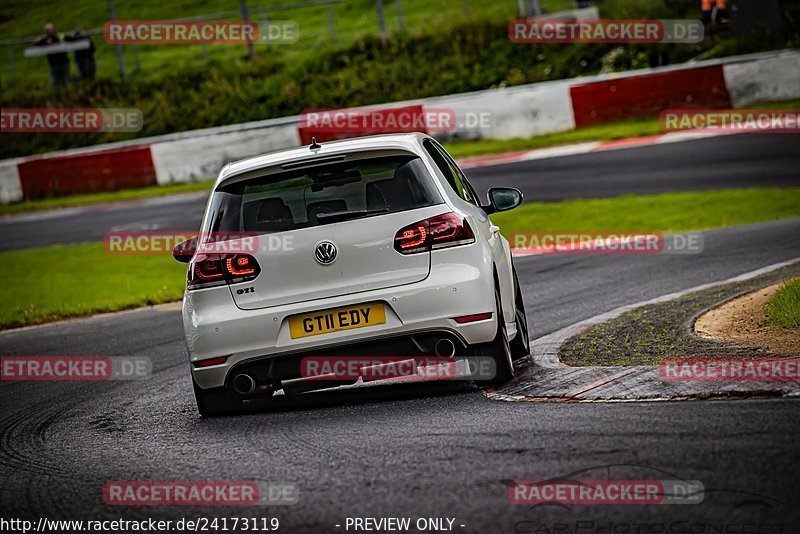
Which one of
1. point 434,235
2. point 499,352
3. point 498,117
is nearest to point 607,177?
point 498,117

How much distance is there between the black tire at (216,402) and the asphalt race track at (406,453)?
8 cm

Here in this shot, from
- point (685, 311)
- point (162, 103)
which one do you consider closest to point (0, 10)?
point (162, 103)

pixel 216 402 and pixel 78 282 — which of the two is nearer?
pixel 216 402

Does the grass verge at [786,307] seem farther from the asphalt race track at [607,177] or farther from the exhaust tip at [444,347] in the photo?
the asphalt race track at [607,177]

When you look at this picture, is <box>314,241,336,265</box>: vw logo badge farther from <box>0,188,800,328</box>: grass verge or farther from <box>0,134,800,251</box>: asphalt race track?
<box>0,134,800,251</box>: asphalt race track

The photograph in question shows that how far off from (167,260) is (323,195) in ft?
39.2

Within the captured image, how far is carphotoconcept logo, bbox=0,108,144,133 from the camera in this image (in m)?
35.4

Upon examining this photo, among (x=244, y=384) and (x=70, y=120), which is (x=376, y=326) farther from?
(x=70, y=120)

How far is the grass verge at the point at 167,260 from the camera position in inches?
601

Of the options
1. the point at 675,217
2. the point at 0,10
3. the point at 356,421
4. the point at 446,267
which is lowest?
the point at 675,217

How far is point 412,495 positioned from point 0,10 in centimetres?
5471

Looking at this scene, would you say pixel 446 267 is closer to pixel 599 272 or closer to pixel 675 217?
pixel 599 272

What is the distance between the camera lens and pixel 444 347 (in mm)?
7227

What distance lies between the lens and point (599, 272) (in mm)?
13141
